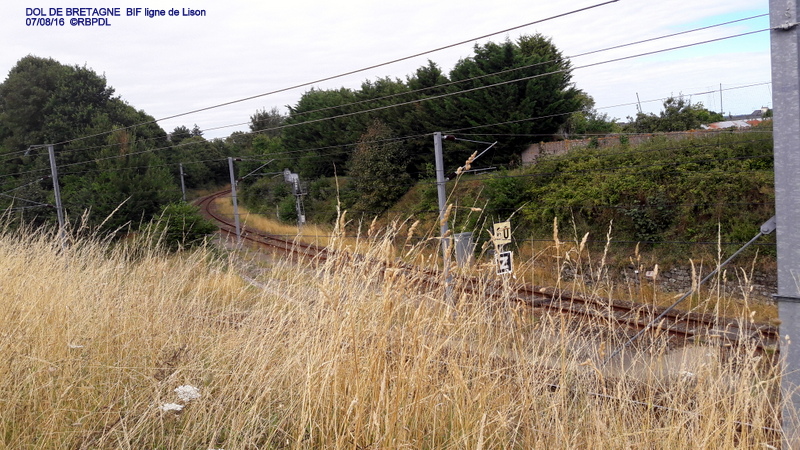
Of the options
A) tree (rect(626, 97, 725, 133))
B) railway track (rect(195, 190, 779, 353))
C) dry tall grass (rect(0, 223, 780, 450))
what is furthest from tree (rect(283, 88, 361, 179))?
dry tall grass (rect(0, 223, 780, 450))

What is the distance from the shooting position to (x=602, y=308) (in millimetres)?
3443

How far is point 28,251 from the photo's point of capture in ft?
15.0

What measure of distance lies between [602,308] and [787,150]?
1.26 metres

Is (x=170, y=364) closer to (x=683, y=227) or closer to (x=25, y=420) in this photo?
(x=25, y=420)

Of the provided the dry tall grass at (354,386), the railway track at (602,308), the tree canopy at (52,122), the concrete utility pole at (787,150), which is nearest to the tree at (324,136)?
the railway track at (602,308)

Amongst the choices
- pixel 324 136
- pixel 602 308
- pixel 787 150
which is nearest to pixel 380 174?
pixel 324 136

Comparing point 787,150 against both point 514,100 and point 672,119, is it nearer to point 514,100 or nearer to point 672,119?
point 514,100

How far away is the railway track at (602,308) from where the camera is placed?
244 centimetres

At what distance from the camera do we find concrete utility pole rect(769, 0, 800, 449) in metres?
3.09

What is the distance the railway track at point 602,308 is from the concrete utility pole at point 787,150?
232 mm

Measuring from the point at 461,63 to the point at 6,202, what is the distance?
72.4 feet

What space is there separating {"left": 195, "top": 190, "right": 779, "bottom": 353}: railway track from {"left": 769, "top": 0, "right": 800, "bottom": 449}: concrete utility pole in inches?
9.1

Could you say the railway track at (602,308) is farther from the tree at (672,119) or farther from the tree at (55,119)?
the tree at (672,119)

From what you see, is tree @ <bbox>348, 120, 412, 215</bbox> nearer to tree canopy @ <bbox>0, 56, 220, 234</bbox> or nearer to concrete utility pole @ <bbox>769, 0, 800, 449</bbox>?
tree canopy @ <bbox>0, 56, 220, 234</bbox>
